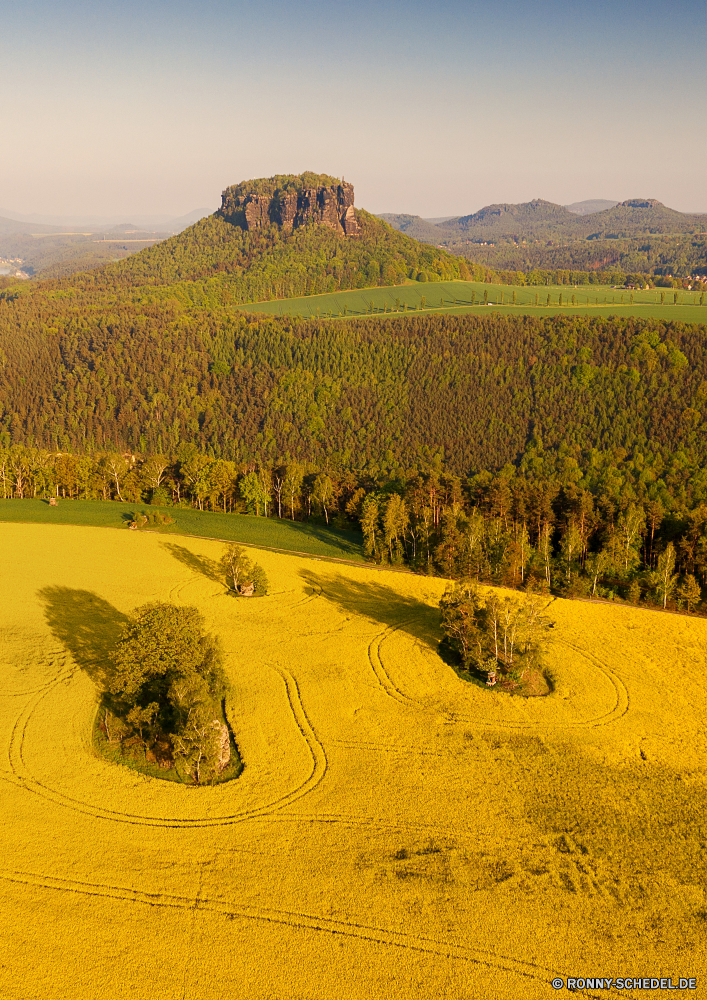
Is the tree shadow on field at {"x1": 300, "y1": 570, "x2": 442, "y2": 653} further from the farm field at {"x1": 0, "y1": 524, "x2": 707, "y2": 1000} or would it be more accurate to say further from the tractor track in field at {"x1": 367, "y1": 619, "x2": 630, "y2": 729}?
the tractor track in field at {"x1": 367, "y1": 619, "x2": 630, "y2": 729}

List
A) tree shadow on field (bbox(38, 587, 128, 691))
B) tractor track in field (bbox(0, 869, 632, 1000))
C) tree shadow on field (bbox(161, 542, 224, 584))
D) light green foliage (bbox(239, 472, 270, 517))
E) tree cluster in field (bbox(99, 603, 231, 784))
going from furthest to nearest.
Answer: light green foliage (bbox(239, 472, 270, 517)) → tree shadow on field (bbox(161, 542, 224, 584)) → tree shadow on field (bbox(38, 587, 128, 691)) → tree cluster in field (bbox(99, 603, 231, 784)) → tractor track in field (bbox(0, 869, 632, 1000))

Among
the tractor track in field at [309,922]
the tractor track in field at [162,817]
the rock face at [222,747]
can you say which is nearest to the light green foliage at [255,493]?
the tractor track in field at [162,817]

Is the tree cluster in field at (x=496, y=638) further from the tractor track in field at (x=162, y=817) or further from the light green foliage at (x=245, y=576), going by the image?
the light green foliage at (x=245, y=576)

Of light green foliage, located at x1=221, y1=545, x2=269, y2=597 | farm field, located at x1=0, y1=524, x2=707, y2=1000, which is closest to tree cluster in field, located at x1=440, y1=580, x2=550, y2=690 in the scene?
farm field, located at x1=0, y1=524, x2=707, y2=1000

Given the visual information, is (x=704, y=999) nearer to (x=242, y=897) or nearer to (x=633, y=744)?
(x=633, y=744)

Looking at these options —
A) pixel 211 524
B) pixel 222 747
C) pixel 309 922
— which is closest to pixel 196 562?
pixel 211 524

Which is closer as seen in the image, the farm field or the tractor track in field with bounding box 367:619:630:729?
the farm field

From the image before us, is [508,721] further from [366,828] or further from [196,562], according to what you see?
[196,562]

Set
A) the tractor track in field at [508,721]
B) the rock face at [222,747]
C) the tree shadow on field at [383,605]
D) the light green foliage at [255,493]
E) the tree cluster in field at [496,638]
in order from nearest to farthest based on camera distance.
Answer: the rock face at [222,747] → the tractor track in field at [508,721] → the tree cluster in field at [496,638] → the tree shadow on field at [383,605] → the light green foliage at [255,493]

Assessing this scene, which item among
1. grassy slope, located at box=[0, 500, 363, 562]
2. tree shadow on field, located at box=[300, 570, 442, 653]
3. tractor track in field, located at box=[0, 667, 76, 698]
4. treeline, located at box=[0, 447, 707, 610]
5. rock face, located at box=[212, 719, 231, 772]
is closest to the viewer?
rock face, located at box=[212, 719, 231, 772]
